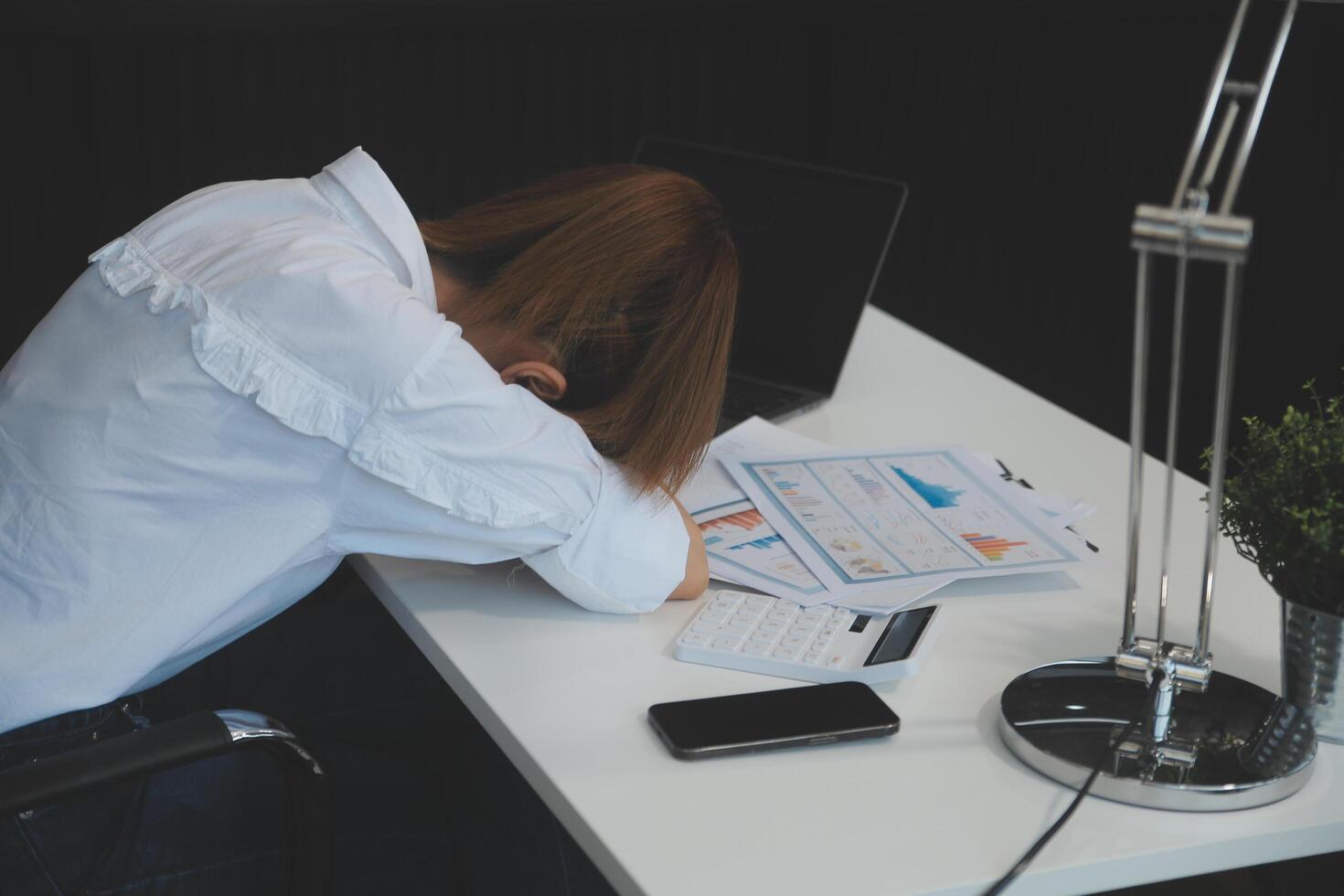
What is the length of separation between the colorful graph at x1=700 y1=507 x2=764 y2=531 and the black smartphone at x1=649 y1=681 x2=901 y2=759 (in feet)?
1.01

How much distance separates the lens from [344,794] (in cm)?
122

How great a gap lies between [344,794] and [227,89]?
56.5 inches

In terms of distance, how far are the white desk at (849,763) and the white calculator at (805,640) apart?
0.02 metres

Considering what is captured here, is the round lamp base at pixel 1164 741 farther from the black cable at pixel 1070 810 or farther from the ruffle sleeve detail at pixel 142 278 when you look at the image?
the ruffle sleeve detail at pixel 142 278

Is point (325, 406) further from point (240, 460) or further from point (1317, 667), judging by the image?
point (1317, 667)

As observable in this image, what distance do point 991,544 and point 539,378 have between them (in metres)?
0.44

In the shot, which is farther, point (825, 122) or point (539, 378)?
point (825, 122)

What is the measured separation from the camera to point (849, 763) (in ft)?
3.00

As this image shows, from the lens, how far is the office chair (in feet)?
2.81

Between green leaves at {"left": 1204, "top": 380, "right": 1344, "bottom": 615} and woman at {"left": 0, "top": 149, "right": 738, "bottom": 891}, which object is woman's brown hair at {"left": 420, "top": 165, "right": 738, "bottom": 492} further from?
green leaves at {"left": 1204, "top": 380, "right": 1344, "bottom": 615}

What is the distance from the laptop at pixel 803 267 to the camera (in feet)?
5.70

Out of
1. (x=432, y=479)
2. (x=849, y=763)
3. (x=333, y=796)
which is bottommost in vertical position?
(x=333, y=796)

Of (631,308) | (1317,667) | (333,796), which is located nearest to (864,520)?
(631,308)

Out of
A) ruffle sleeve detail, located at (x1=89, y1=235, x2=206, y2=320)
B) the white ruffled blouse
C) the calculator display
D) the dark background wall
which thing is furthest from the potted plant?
the dark background wall
